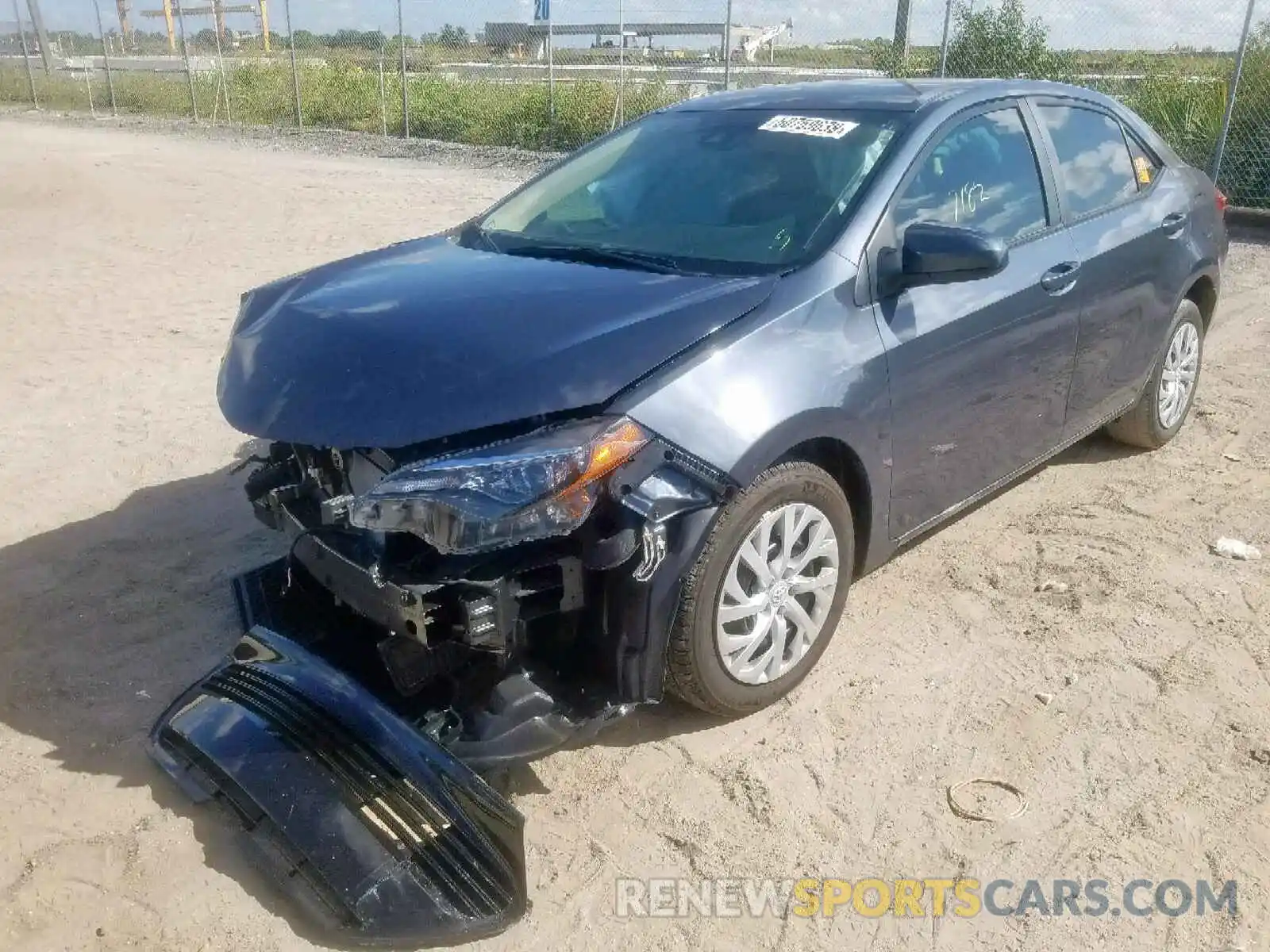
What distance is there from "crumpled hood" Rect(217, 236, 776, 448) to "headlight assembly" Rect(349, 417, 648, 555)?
0.37 ft

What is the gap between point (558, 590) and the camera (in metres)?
2.70

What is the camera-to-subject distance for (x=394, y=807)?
8.87 feet

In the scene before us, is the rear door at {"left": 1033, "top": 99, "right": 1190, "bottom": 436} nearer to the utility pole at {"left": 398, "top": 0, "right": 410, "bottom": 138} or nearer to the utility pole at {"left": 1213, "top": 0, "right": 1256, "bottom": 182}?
the utility pole at {"left": 1213, "top": 0, "right": 1256, "bottom": 182}

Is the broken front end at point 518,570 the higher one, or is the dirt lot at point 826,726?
the broken front end at point 518,570

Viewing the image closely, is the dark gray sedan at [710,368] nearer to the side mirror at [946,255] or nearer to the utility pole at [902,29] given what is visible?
the side mirror at [946,255]

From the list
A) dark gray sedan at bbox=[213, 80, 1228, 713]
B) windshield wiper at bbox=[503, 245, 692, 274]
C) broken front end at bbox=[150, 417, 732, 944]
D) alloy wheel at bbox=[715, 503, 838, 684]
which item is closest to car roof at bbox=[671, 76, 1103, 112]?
dark gray sedan at bbox=[213, 80, 1228, 713]

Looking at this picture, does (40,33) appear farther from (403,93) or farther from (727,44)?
(727,44)

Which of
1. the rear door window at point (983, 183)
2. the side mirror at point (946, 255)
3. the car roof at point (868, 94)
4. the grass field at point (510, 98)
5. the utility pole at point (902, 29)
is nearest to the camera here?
the side mirror at point (946, 255)

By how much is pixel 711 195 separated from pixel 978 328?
1.00m

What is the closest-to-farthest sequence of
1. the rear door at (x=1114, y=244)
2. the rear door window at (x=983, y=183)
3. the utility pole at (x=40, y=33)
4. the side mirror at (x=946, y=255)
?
the side mirror at (x=946, y=255) < the rear door window at (x=983, y=183) < the rear door at (x=1114, y=244) < the utility pole at (x=40, y=33)

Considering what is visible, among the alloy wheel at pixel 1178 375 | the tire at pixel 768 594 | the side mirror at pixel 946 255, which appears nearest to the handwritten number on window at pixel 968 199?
the side mirror at pixel 946 255

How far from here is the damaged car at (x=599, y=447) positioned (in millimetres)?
2623

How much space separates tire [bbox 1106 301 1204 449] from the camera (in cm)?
504

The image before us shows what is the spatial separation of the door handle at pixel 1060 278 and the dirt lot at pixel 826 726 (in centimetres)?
104
